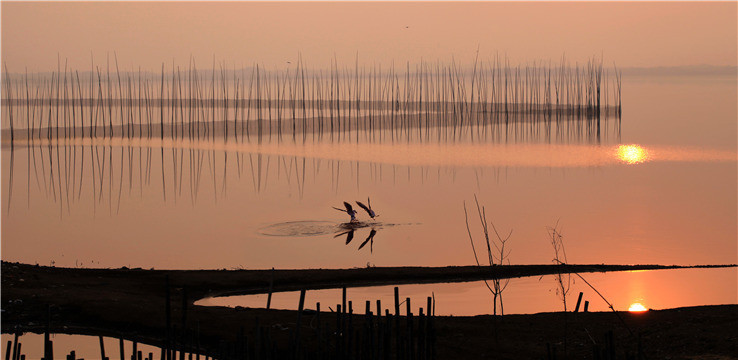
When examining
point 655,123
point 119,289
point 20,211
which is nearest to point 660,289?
point 119,289

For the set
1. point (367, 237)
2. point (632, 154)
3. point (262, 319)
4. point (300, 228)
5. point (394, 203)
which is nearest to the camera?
point (262, 319)

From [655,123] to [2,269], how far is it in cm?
3559

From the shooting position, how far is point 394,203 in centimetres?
2297

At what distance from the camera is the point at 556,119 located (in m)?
46.9

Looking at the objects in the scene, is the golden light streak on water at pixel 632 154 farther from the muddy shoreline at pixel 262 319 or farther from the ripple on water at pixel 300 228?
the muddy shoreline at pixel 262 319

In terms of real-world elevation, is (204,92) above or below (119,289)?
above

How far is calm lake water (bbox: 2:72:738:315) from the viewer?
54.3 feet

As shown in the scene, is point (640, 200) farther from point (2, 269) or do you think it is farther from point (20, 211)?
point (2, 269)

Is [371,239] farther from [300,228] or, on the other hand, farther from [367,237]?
[300,228]

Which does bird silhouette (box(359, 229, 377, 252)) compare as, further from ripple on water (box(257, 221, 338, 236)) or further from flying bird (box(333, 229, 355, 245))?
ripple on water (box(257, 221, 338, 236))

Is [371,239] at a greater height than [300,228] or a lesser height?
lesser

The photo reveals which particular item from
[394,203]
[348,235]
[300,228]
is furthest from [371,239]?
[394,203]

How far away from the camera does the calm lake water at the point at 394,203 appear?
1656cm

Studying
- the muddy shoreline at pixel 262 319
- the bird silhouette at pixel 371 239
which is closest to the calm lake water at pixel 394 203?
the bird silhouette at pixel 371 239
